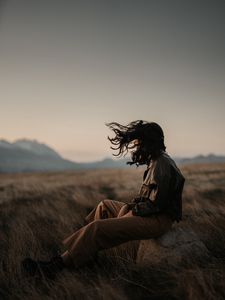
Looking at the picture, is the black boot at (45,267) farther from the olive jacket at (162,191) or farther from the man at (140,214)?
the olive jacket at (162,191)

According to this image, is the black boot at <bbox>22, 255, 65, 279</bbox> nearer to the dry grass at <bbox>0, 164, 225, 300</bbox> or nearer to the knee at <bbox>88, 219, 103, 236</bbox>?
the dry grass at <bbox>0, 164, 225, 300</bbox>

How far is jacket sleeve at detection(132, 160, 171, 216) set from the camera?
3486 mm

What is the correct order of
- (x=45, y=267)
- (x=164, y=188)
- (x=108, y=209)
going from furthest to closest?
(x=108, y=209) < (x=164, y=188) < (x=45, y=267)

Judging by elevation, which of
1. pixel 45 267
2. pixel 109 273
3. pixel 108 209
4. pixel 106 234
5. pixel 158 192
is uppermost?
pixel 158 192

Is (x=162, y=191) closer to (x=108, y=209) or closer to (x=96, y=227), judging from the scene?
(x=96, y=227)

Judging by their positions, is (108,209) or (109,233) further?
(108,209)

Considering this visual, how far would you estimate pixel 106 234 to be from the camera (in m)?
3.43

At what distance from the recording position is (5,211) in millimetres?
6770

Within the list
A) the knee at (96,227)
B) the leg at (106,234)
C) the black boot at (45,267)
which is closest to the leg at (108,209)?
the leg at (106,234)

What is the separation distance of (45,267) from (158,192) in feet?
4.36

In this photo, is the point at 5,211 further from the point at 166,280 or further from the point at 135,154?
the point at 166,280

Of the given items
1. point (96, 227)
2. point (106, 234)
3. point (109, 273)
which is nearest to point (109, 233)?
point (106, 234)

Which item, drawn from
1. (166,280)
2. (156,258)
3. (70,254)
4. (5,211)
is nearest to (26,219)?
(5,211)

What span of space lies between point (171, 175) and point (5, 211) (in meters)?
4.29
